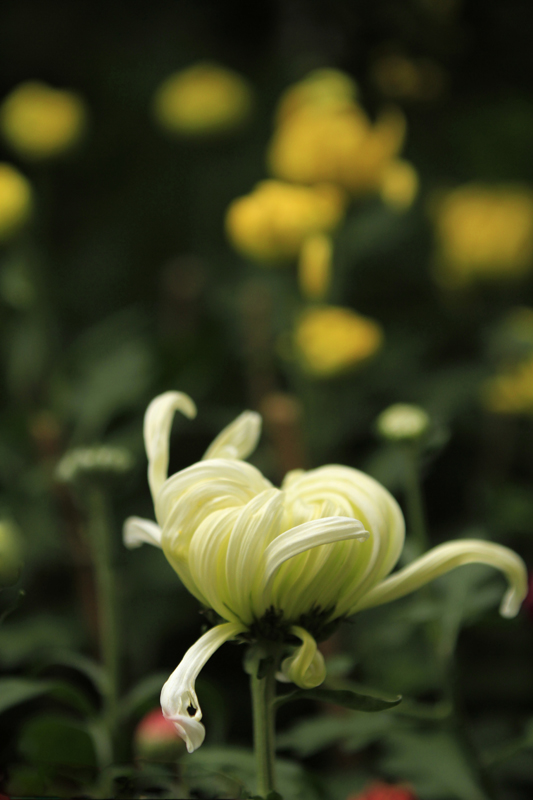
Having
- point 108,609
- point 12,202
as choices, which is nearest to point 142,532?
point 108,609

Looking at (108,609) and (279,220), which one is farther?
(279,220)

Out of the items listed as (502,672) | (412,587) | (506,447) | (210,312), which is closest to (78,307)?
A: (210,312)

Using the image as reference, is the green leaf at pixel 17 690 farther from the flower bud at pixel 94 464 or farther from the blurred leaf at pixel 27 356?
the blurred leaf at pixel 27 356

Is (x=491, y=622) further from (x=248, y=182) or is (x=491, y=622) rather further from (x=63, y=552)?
(x=248, y=182)

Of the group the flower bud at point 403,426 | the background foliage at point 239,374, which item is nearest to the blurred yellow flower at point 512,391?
the background foliage at point 239,374

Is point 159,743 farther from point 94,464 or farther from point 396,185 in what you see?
point 396,185

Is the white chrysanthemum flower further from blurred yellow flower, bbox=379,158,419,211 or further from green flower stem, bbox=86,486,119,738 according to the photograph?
blurred yellow flower, bbox=379,158,419,211
